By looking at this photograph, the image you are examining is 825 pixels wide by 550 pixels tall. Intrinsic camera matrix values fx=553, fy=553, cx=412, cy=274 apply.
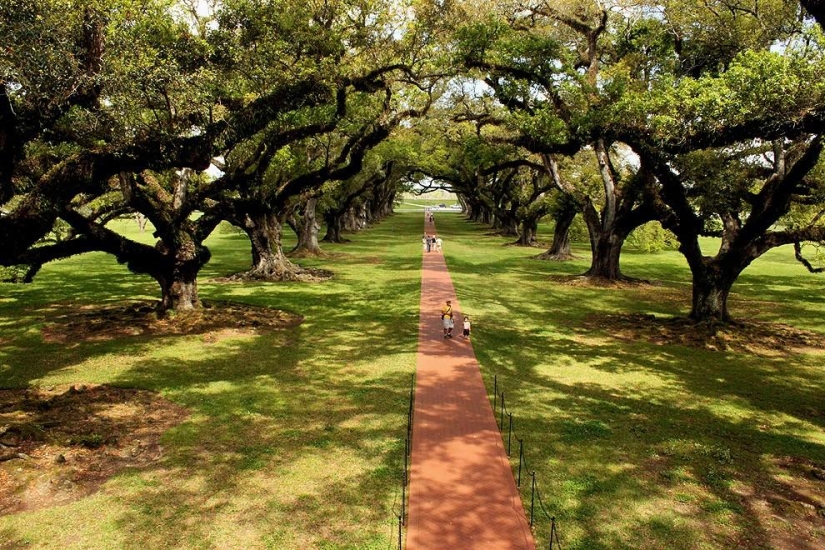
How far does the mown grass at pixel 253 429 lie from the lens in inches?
292

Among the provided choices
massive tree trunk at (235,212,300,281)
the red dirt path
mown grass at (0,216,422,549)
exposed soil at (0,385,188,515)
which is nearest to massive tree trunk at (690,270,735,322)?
the red dirt path

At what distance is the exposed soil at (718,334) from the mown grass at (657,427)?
0.53m

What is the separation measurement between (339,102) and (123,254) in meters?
8.53

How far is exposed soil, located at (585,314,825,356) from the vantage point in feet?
56.2

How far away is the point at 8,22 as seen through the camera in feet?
29.5

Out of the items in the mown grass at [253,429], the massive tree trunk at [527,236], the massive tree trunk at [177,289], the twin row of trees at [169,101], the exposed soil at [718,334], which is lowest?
the mown grass at [253,429]

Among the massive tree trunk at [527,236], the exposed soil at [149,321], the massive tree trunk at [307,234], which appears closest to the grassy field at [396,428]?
the exposed soil at [149,321]

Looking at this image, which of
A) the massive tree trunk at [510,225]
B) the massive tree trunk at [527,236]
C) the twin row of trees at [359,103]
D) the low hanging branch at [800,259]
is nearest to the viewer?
the twin row of trees at [359,103]

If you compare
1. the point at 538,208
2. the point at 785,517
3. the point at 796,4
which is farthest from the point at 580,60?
the point at 785,517

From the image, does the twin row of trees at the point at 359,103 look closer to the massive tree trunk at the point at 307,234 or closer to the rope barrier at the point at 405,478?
the rope barrier at the point at 405,478

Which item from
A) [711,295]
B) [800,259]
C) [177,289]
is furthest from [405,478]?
[800,259]

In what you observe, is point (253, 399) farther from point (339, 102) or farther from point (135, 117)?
point (339, 102)

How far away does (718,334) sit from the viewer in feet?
58.7

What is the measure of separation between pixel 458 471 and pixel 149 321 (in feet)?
45.1
